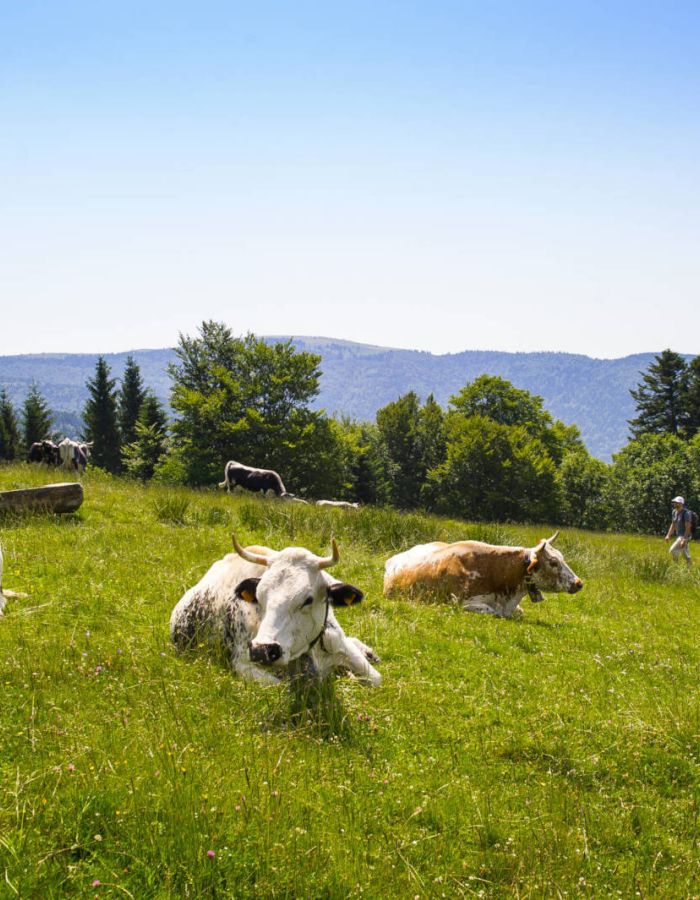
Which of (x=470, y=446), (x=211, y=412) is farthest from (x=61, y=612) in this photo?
(x=470, y=446)

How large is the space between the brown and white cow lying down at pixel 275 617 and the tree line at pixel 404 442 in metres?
42.5

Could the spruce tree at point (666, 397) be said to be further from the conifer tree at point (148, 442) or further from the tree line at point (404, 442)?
the conifer tree at point (148, 442)

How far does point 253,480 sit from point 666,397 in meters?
54.0

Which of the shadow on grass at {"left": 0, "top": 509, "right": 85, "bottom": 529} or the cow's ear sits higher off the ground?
the cow's ear

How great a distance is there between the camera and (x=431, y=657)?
8.28 m

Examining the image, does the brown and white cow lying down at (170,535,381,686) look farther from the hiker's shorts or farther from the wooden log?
the hiker's shorts

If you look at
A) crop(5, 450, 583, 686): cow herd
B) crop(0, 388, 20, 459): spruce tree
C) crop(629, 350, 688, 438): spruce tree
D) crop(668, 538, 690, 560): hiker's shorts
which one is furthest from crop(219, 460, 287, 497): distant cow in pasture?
crop(0, 388, 20, 459): spruce tree

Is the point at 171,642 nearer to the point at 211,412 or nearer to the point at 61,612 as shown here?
the point at 61,612

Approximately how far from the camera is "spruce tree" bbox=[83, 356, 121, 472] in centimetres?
7938

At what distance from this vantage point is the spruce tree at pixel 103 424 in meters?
79.4

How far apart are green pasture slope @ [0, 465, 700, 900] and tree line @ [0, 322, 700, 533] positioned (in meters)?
41.7

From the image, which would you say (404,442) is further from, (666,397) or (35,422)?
(35,422)

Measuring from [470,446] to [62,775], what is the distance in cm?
5847

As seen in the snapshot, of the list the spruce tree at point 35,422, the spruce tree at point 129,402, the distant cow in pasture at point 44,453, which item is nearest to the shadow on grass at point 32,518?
Result: the distant cow in pasture at point 44,453
